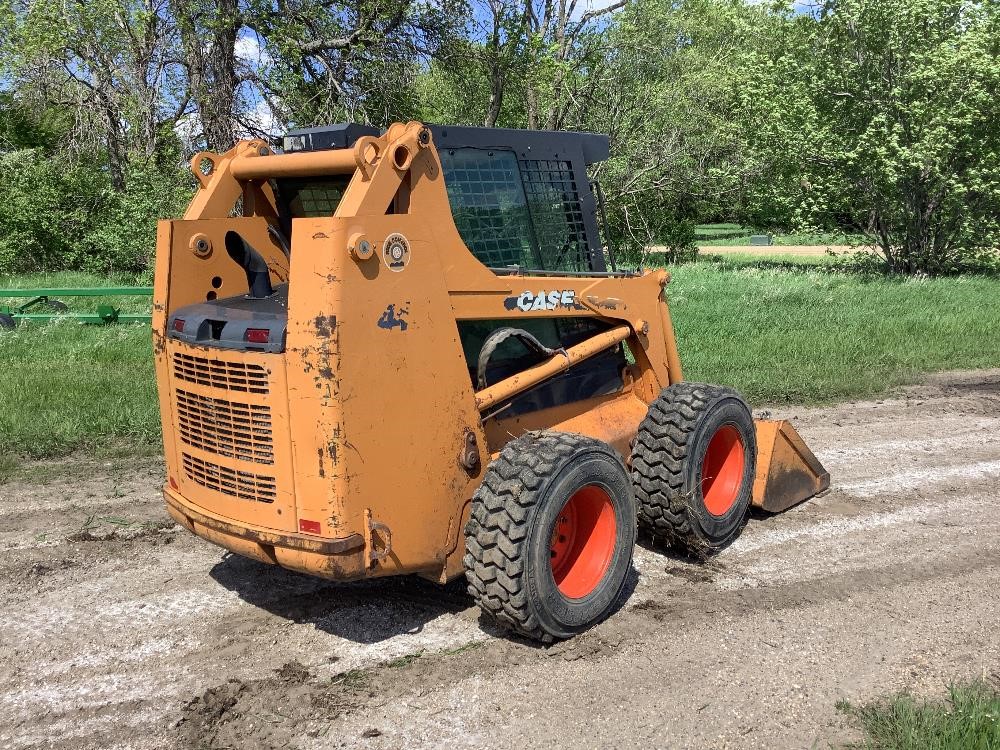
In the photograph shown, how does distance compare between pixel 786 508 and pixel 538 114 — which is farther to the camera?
pixel 538 114

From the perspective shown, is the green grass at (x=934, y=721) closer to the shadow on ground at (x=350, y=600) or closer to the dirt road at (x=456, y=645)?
the dirt road at (x=456, y=645)

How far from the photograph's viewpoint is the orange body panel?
3621 millimetres

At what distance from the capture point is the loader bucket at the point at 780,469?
232 inches

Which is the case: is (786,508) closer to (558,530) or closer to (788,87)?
(558,530)

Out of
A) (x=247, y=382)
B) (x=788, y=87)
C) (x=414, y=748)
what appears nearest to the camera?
(x=414, y=748)

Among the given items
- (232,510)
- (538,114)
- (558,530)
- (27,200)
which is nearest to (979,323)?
(558,530)

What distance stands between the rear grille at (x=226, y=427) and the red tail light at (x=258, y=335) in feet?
0.89

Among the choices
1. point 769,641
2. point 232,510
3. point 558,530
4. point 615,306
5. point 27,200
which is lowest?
point 769,641

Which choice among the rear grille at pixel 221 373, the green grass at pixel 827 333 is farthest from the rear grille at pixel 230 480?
the green grass at pixel 827 333

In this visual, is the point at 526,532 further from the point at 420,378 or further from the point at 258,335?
the point at 258,335

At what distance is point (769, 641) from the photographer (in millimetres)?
4277

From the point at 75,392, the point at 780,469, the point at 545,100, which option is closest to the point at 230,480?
the point at 780,469

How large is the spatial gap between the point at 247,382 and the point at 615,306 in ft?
7.38

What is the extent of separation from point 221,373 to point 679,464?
249 centimetres
